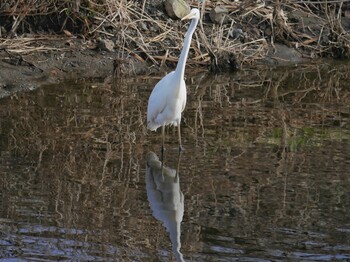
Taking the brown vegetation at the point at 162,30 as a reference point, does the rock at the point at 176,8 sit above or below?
above

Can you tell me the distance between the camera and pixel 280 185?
7.09 meters

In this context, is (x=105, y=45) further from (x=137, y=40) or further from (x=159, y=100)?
(x=159, y=100)

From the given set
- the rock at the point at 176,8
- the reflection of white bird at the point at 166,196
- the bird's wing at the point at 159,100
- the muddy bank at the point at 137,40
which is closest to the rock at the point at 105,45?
the muddy bank at the point at 137,40

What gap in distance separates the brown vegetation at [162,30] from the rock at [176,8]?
11 cm

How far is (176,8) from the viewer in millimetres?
13398

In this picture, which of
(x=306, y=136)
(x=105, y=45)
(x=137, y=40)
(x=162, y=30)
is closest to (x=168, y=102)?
(x=306, y=136)

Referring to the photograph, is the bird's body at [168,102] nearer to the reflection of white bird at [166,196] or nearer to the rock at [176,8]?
the reflection of white bird at [166,196]

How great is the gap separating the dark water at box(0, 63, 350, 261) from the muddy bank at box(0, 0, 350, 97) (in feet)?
2.99

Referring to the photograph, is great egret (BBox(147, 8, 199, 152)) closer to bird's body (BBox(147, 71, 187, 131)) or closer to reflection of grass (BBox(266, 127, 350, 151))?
bird's body (BBox(147, 71, 187, 131))

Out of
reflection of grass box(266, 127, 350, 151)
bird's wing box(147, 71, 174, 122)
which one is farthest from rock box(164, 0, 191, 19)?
bird's wing box(147, 71, 174, 122)

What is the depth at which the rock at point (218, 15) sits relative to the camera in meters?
13.6

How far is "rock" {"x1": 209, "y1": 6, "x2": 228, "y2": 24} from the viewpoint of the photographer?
13.6 meters

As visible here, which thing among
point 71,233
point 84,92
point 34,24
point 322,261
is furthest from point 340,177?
point 34,24

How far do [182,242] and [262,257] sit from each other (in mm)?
562
